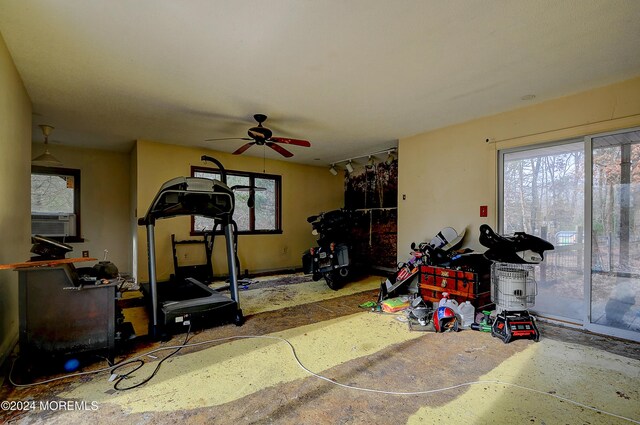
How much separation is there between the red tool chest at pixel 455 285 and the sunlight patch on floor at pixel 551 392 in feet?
2.79

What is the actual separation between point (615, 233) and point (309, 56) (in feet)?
12.0

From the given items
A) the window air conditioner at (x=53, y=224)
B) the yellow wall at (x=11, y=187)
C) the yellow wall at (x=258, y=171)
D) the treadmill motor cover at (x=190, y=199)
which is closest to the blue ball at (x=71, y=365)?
the yellow wall at (x=11, y=187)

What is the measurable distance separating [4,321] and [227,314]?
1819 mm

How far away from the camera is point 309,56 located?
2549 millimetres

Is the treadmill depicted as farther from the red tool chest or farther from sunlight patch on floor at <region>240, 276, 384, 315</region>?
the red tool chest

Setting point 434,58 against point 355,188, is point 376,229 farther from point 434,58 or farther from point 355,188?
point 434,58

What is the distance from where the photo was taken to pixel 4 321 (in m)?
2.39

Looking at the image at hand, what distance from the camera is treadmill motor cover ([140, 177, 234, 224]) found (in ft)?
9.56

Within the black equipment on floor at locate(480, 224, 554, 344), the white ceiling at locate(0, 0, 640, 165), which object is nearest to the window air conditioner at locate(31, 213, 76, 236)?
the white ceiling at locate(0, 0, 640, 165)

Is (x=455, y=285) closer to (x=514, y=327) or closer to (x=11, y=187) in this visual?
(x=514, y=327)

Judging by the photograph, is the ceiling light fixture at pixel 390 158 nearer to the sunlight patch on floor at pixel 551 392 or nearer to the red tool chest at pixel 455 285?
the red tool chest at pixel 455 285

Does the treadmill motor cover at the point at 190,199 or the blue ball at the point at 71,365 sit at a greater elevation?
the treadmill motor cover at the point at 190,199

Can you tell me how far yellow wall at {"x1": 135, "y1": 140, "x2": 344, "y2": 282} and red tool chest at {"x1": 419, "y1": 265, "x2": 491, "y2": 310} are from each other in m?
3.81

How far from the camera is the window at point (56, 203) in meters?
5.26
